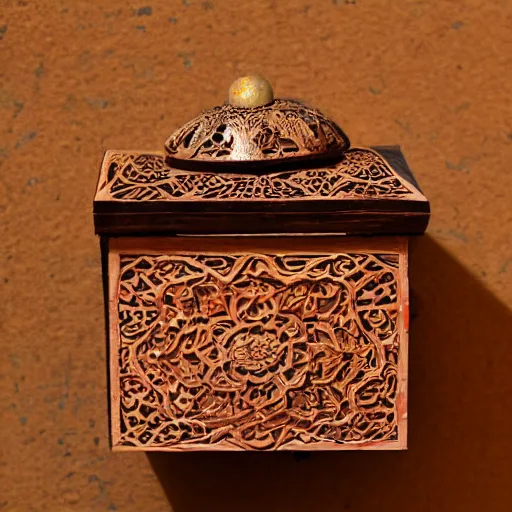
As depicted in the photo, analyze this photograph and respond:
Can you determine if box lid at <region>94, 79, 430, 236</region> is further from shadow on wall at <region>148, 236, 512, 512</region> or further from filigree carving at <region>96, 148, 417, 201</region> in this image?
shadow on wall at <region>148, 236, 512, 512</region>

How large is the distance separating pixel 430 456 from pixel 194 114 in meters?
0.59

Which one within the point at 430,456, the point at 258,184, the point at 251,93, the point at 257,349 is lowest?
the point at 430,456

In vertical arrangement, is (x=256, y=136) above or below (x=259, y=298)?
above

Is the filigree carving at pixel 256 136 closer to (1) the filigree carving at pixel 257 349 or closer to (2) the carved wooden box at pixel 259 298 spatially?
(2) the carved wooden box at pixel 259 298

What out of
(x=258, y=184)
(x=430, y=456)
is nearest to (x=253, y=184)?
(x=258, y=184)

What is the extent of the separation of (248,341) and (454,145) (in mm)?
460

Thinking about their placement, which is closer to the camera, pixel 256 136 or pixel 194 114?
pixel 256 136

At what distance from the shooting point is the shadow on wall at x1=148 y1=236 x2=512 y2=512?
166 cm

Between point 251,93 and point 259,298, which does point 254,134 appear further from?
point 259,298

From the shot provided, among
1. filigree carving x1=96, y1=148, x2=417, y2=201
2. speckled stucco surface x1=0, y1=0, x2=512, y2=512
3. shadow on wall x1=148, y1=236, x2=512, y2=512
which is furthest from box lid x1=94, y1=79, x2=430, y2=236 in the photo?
Result: shadow on wall x1=148, y1=236, x2=512, y2=512

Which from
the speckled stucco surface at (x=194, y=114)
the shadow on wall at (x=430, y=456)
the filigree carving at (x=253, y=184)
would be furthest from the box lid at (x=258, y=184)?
the shadow on wall at (x=430, y=456)

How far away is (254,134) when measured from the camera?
1.36 meters

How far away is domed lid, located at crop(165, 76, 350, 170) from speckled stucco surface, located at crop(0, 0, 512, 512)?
198mm

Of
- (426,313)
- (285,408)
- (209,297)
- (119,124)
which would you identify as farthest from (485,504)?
(119,124)
